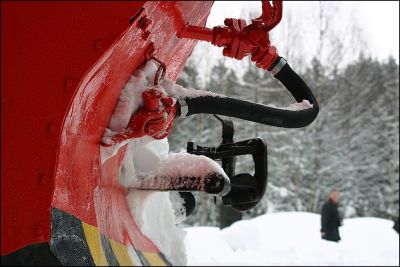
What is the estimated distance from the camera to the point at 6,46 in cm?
83

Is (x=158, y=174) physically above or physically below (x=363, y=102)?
below

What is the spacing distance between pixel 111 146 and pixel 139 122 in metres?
0.13

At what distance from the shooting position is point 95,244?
1170mm

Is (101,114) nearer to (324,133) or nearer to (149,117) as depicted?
(149,117)

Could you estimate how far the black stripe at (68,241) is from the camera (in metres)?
0.89

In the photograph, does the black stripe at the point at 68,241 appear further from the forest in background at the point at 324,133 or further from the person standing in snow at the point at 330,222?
the forest in background at the point at 324,133

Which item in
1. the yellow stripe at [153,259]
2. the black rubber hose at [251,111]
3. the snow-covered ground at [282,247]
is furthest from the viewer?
the snow-covered ground at [282,247]

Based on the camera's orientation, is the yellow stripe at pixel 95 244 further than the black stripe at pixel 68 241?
Yes

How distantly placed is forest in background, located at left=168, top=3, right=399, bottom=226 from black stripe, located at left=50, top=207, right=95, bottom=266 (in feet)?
65.7

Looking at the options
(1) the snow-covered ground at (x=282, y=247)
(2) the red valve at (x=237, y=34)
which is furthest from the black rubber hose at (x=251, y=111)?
(1) the snow-covered ground at (x=282, y=247)

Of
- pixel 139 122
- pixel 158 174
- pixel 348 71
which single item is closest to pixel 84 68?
pixel 139 122

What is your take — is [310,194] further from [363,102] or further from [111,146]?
[111,146]

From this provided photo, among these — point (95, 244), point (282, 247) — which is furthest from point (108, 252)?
point (282, 247)

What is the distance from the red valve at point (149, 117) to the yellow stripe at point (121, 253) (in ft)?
1.18
